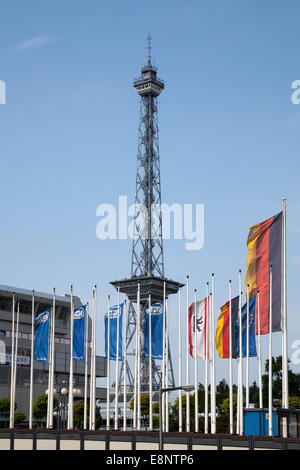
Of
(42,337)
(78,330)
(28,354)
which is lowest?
(28,354)

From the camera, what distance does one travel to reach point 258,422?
52.5 metres

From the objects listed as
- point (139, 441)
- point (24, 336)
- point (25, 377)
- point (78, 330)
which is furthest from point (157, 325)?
point (24, 336)

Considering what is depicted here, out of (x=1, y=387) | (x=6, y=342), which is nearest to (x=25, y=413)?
(x=1, y=387)

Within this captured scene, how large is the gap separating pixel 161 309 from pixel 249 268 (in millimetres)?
13988

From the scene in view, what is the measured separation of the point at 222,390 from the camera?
181 m

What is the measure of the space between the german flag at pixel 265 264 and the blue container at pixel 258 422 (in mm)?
5456

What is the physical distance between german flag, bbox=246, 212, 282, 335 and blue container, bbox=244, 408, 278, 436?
546 cm

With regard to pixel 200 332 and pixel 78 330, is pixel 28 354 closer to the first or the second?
pixel 78 330

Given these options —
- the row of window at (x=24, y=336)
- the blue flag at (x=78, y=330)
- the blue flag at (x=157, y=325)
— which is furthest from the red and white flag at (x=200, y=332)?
the row of window at (x=24, y=336)

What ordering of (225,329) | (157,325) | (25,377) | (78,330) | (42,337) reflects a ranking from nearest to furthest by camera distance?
(225,329) < (157,325) < (42,337) < (78,330) < (25,377)

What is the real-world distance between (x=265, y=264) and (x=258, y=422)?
423 inches

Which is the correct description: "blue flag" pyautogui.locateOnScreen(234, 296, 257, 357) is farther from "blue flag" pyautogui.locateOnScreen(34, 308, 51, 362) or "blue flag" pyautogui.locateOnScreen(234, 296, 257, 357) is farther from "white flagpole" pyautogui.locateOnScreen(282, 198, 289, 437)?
"blue flag" pyautogui.locateOnScreen(34, 308, 51, 362)

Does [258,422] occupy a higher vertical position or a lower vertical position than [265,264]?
lower
